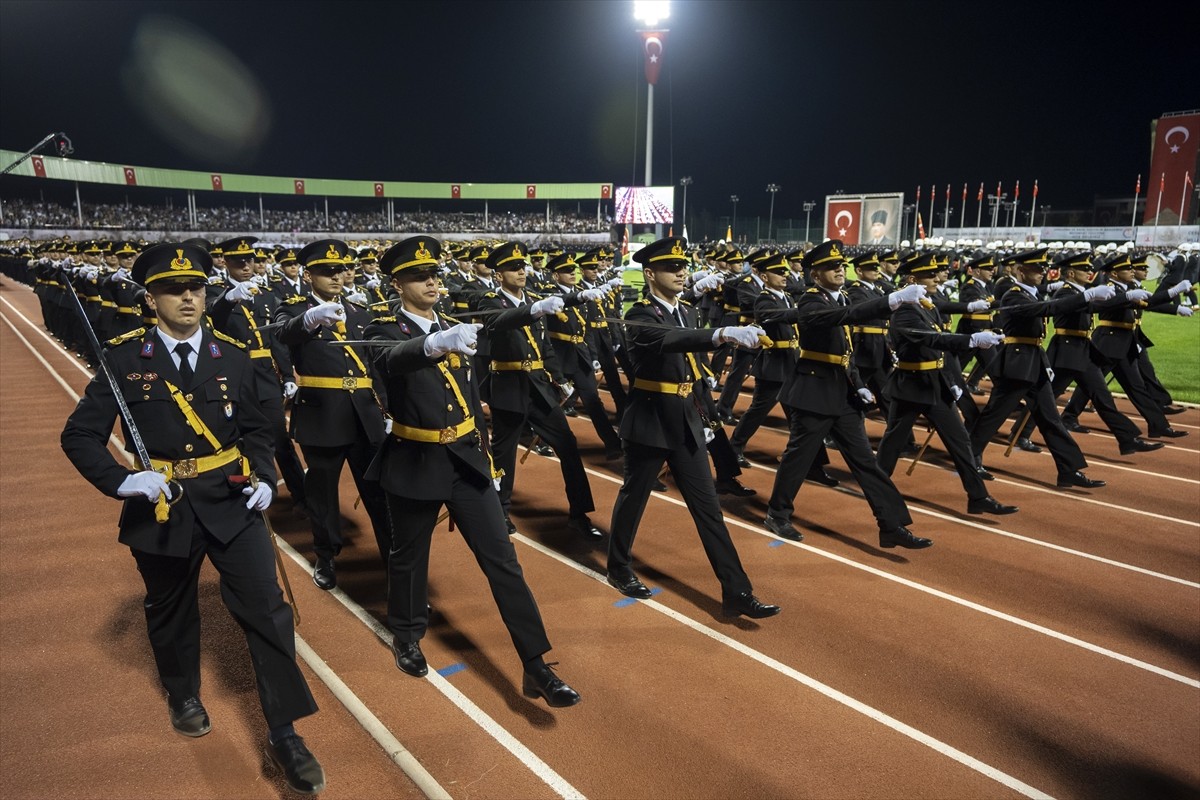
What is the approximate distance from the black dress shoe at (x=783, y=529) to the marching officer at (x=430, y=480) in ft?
10.2

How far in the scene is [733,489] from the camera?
7676mm

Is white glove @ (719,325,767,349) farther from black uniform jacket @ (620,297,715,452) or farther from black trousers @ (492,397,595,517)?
black trousers @ (492,397,595,517)

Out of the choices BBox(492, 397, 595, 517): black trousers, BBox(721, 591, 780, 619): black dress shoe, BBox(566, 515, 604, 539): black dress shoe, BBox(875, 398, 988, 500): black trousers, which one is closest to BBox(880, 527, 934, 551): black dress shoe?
BBox(875, 398, 988, 500): black trousers

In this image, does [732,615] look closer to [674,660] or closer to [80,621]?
[674,660]

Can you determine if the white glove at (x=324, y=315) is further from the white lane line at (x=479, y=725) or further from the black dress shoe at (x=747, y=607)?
the black dress shoe at (x=747, y=607)

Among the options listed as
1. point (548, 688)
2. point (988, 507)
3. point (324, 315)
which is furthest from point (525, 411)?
Result: point (988, 507)

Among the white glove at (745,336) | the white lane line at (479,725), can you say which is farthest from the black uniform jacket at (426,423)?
the white glove at (745,336)

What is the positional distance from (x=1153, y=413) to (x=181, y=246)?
1142cm

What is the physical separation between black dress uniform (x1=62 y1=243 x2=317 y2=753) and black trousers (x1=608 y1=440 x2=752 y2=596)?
245 centimetres

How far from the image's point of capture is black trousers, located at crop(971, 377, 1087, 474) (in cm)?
779

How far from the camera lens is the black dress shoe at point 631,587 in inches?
210

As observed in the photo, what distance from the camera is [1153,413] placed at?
32.2ft

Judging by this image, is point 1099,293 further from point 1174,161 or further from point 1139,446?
point 1174,161

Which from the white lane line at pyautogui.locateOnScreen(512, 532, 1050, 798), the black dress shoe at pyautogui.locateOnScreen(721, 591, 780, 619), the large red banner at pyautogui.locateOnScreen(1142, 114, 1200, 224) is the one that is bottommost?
the white lane line at pyautogui.locateOnScreen(512, 532, 1050, 798)
